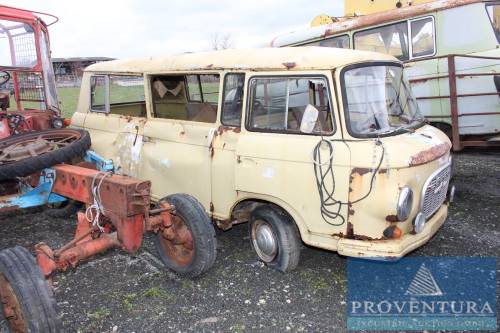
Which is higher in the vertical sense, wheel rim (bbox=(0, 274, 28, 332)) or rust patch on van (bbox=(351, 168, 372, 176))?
rust patch on van (bbox=(351, 168, 372, 176))

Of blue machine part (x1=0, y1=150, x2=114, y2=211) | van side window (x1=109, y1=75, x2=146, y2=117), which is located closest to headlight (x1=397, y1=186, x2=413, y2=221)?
blue machine part (x1=0, y1=150, x2=114, y2=211)

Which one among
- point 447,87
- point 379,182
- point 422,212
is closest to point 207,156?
point 379,182

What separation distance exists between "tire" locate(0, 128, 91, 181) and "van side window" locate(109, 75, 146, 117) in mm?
901

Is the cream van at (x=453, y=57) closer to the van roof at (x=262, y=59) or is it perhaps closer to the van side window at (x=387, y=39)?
the van side window at (x=387, y=39)

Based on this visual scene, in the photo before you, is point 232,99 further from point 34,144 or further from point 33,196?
Answer: point 33,196

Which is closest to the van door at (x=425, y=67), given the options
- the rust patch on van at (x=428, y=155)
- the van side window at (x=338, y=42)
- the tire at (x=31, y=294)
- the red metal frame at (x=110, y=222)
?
the van side window at (x=338, y=42)

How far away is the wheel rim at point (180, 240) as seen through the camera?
3838 millimetres

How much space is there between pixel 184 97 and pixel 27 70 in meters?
2.00

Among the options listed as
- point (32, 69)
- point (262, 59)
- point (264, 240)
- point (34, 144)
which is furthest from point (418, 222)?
point (32, 69)

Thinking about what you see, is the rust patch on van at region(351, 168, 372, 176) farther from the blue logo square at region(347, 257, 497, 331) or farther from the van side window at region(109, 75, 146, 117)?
the van side window at region(109, 75, 146, 117)

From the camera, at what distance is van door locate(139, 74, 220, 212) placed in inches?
179

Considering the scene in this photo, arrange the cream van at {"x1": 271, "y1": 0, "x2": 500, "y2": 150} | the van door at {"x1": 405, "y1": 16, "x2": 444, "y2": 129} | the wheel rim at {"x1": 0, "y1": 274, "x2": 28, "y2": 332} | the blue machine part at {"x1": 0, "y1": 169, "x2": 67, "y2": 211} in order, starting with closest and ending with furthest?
the wheel rim at {"x1": 0, "y1": 274, "x2": 28, "y2": 332}, the blue machine part at {"x1": 0, "y1": 169, "x2": 67, "y2": 211}, the cream van at {"x1": 271, "y1": 0, "x2": 500, "y2": 150}, the van door at {"x1": 405, "y1": 16, "x2": 444, "y2": 129}

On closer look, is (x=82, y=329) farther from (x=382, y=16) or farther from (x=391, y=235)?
(x=382, y=16)

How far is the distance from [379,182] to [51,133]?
354 cm
